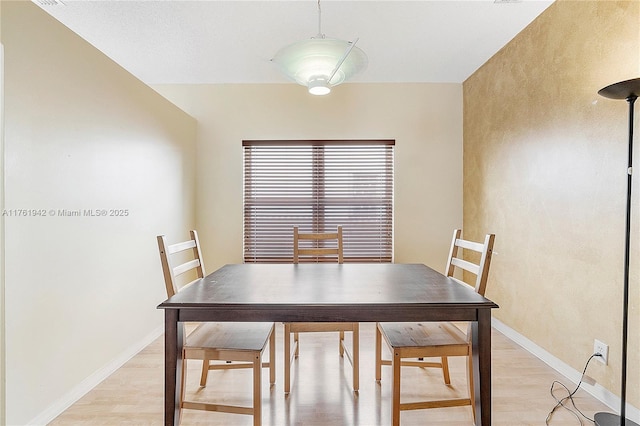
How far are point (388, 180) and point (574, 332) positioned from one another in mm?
2139

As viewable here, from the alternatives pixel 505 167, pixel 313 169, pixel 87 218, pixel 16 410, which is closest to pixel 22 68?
pixel 87 218

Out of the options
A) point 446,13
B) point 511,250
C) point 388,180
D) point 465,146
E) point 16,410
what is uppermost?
point 446,13

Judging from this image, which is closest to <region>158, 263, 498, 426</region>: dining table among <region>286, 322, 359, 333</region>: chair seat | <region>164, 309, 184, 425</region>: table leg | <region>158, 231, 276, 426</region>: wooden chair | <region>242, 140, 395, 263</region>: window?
<region>164, 309, 184, 425</region>: table leg

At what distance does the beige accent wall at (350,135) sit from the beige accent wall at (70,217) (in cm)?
88

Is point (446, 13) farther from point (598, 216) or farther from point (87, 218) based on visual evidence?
point (87, 218)

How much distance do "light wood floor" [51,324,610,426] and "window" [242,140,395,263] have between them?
4.65 feet

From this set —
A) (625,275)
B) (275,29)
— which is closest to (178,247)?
(275,29)

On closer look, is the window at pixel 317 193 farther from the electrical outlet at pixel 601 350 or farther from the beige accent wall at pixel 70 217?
the electrical outlet at pixel 601 350

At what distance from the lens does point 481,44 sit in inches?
113

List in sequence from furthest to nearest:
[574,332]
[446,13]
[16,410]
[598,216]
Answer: [446,13], [574,332], [598,216], [16,410]

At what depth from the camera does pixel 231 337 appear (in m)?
1.71

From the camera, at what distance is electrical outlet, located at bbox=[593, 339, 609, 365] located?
1936 mm

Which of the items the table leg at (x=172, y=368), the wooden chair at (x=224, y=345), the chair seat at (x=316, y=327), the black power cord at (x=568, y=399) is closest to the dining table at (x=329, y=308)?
the table leg at (x=172, y=368)

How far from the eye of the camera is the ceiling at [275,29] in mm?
2320
